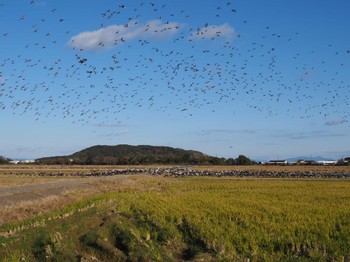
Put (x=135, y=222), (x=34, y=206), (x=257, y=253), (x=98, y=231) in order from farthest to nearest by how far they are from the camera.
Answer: (x=34, y=206) → (x=135, y=222) → (x=98, y=231) → (x=257, y=253)

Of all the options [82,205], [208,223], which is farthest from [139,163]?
[208,223]

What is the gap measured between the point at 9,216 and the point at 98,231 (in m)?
8.46

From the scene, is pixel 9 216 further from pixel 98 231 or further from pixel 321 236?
pixel 321 236

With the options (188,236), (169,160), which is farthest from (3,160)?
(188,236)

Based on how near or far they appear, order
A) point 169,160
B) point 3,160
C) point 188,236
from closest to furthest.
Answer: point 188,236 < point 169,160 < point 3,160

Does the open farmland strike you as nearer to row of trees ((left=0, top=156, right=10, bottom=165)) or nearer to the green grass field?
the green grass field

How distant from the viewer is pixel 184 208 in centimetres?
2389

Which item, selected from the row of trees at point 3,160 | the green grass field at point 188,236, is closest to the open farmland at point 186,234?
the green grass field at point 188,236

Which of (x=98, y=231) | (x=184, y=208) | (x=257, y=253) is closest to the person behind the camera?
(x=257, y=253)

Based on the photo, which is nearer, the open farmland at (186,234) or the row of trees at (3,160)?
the open farmland at (186,234)

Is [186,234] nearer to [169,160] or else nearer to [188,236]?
[188,236]

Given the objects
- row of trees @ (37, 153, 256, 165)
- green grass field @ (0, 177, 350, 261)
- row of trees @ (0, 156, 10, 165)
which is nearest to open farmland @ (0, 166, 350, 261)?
green grass field @ (0, 177, 350, 261)

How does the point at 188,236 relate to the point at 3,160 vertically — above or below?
below

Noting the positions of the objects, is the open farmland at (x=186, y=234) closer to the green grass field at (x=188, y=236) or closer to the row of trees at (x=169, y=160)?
the green grass field at (x=188, y=236)
